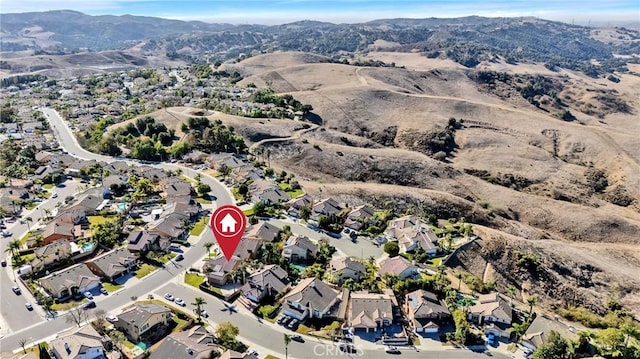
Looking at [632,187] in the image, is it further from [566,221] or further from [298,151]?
[298,151]

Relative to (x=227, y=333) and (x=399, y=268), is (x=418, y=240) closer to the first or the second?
(x=399, y=268)

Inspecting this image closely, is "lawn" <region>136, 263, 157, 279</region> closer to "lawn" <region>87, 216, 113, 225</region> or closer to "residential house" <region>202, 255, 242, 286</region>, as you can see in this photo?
"residential house" <region>202, 255, 242, 286</region>

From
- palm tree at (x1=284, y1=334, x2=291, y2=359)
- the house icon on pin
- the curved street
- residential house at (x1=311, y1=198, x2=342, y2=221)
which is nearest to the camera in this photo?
palm tree at (x1=284, y1=334, x2=291, y2=359)

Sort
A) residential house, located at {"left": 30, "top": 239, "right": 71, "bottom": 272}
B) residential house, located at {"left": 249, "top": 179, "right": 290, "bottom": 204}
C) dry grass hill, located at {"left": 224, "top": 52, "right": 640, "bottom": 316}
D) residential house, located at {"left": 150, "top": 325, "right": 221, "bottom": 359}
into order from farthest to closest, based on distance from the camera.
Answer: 1. residential house, located at {"left": 249, "top": 179, "right": 290, "bottom": 204}
2. dry grass hill, located at {"left": 224, "top": 52, "right": 640, "bottom": 316}
3. residential house, located at {"left": 30, "top": 239, "right": 71, "bottom": 272}
4. residential house, located at {"left": 150, "top": 325, "right": 221, "bottom": 359}

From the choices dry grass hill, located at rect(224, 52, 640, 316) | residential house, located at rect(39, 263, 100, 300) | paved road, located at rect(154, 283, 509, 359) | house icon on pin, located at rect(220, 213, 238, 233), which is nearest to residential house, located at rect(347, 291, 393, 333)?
paved road, located at rect(154, 283, 509, 359)

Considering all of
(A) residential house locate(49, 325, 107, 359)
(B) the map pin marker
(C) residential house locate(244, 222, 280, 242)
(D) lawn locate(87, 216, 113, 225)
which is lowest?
(D) lawn locate(87, 216, 113, 225)

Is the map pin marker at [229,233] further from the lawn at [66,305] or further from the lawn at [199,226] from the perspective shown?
the lawn at [66,305]
